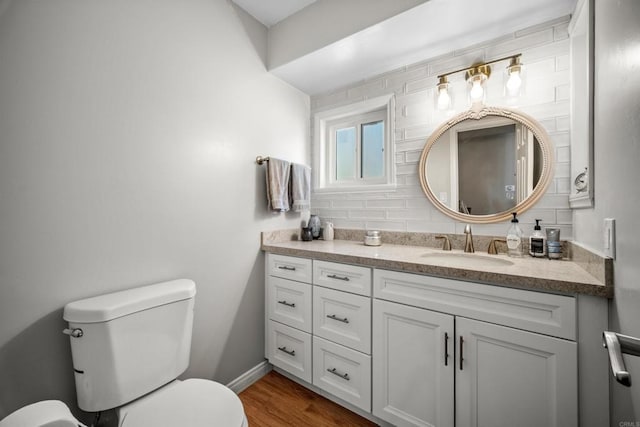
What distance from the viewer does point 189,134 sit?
1.44 metres

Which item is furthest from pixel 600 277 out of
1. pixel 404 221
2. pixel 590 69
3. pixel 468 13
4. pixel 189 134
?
pixel 189 134

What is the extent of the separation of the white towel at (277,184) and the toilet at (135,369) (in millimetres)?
860

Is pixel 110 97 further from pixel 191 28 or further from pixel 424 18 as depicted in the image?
pixel 424 18

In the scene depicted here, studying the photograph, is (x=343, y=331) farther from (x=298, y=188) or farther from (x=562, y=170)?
(x=562, y=170)

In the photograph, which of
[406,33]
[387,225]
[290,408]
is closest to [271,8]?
[406,33]

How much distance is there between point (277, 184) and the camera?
6.02 feet

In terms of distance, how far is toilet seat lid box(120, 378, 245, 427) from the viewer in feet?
2.97

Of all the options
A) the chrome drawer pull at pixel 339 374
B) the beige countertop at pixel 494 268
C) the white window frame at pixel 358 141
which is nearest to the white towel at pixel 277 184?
the beige countertop at pixel 494 268

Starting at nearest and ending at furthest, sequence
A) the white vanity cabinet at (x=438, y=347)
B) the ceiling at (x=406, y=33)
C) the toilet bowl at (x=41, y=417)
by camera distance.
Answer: the toilet bowl at (x=41, y=417), the white vanity cabinet at (x=438, y=347), the ceiling at (x=406, y=33)

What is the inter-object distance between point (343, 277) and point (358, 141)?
47.1 inches

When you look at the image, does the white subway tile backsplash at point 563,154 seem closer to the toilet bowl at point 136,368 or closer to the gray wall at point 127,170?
the gray wall at point 127,170

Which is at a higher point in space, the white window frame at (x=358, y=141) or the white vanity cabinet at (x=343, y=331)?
the white window frame at (x=358, y=141)

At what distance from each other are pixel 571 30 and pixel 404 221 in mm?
1296

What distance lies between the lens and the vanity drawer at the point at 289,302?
5.32 ft
